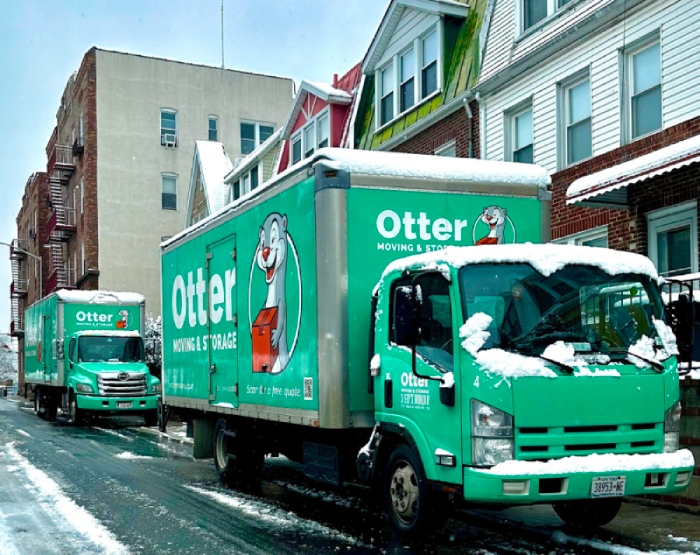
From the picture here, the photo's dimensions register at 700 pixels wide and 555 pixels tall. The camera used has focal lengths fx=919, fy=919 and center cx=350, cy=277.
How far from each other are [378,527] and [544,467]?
2.41m

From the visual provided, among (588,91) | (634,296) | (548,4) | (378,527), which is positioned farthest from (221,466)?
(548,4)

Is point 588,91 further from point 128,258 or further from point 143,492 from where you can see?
point 128,258

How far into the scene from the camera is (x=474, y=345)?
6902mm

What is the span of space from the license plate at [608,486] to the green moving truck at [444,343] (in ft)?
0.05

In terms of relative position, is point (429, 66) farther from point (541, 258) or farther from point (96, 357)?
point (541, 258)

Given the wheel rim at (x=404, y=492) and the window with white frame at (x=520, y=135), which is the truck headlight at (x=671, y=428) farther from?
the window with white frame at (x=520, y=135)

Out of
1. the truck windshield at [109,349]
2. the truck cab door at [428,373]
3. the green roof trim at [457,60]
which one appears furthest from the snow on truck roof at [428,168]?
the truck windshield at [109,349]

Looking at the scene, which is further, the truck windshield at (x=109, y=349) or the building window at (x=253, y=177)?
the building window at (x=253, y=177)

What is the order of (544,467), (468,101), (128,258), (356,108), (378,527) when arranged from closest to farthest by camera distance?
1. (544,467)
2. (378,527)
3. (468,101)
4. (356,108)
5. (128,258)

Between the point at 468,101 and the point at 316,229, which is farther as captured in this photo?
the point at 468,101

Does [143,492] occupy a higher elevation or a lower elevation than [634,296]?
lower

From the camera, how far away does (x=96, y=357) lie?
24359 mm

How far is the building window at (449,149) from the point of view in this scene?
19531 millimetres

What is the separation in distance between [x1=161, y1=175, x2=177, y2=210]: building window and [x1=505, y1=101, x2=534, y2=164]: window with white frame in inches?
1097
